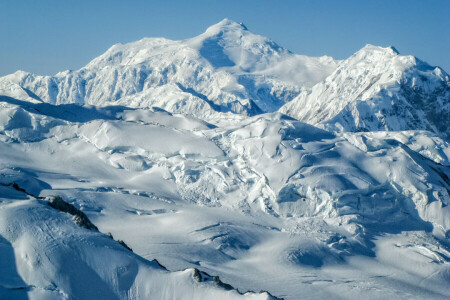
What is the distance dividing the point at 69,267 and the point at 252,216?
104 feet

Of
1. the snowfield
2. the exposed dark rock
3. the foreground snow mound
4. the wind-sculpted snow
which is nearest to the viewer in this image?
the foreground snow mound

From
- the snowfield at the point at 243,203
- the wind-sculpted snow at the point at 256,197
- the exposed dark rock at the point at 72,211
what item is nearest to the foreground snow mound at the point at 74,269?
the snowfield at the point at 243,203

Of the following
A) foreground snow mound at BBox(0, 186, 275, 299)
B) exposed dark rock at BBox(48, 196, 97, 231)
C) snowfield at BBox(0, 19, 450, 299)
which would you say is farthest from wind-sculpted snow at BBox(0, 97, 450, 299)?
foreground snow mound at BBox(0, 186, 275, 299)

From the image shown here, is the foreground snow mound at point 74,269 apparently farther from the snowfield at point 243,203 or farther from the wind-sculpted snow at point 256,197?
the wind-sculpted snow at point 256,197

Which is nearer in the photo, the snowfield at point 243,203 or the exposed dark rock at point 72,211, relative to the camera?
the exposed dark rock at point 72,211

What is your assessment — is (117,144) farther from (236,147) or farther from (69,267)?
(69,267)

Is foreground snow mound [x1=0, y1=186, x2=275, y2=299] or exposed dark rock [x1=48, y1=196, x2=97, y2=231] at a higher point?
exposed dark rock [x1=48, y1=196, x2=97, y2=231]

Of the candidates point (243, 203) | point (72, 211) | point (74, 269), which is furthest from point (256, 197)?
point (74, 269)

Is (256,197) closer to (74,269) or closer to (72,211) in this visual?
(72,211)

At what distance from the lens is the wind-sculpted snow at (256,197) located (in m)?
44.8

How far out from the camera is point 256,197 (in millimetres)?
57250

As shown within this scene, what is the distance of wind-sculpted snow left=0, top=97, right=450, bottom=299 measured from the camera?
4475cm

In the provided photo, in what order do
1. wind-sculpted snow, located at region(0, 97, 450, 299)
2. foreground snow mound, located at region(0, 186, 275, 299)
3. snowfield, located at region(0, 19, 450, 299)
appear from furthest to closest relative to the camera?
1. wind-sculpted snow, located at region(0, 97, 450, 299)
2. snowfield, located at region(0, 19, 450, 299)
3. foreground snow mound, located at region(0, 186, 275, 299)

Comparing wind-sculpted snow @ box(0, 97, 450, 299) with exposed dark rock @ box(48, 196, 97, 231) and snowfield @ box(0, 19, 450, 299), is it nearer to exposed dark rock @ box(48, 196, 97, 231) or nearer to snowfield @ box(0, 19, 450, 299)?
snowfield @ box(0, 19, 450, 299)
